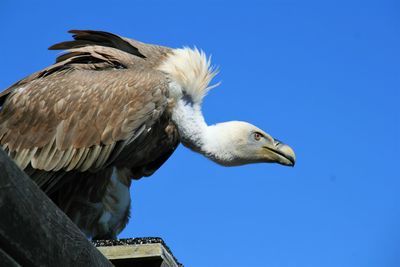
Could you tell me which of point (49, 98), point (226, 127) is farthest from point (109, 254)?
point (226, 127)

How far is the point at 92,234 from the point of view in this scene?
6.23 meters

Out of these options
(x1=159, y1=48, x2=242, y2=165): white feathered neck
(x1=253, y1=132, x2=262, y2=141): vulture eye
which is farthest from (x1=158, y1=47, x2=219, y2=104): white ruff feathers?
(x1=253, y1=132, x2=262, y2=141): vulture eye

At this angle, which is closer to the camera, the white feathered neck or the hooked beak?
the white feathered neck

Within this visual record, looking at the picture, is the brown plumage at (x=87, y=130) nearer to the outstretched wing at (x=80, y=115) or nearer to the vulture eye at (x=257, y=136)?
the outstretched wing at (x=80, y=115)

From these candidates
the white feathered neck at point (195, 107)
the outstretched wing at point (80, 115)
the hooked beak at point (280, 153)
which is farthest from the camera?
the hooked beak at point (280, 153)

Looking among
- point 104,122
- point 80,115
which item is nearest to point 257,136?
point 104,122

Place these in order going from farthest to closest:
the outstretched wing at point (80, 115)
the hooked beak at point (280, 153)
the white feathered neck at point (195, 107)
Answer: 1. the hooked beak at point (280, 153)
2. the white feathered neck at point (195, 107)
3. the outstretched wing at point (80, 115)

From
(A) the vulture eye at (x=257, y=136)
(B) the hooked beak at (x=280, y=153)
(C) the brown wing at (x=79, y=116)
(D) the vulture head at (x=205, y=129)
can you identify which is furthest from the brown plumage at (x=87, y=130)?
(B) the hooked beak at (x=280, y=153)

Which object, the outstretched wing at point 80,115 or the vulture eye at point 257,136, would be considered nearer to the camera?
the outstretched wing at point 80,115

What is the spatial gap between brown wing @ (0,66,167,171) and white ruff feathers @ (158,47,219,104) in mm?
197

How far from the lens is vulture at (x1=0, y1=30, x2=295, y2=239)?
6.06 meters

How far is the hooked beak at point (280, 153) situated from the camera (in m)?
6.93

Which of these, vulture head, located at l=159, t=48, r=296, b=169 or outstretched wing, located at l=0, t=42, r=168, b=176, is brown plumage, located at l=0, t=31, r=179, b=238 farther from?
vulture head, located at l=159, t=48, r=296, b=169

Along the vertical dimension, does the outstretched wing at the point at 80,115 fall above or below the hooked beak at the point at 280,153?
below
